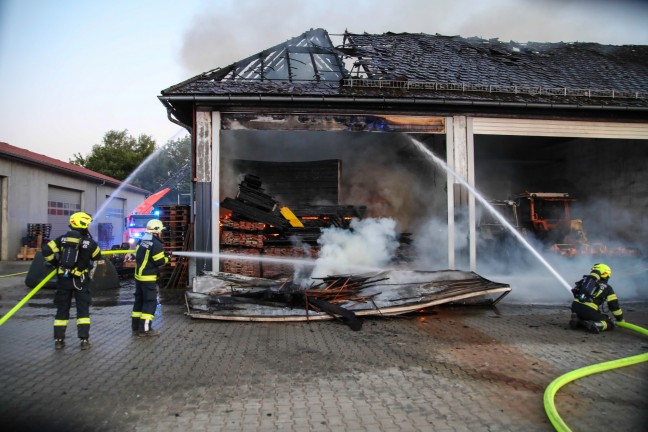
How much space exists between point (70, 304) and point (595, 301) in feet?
24.1

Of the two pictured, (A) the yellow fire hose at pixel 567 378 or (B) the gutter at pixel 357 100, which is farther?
(B) the gutter at pixel 357 100

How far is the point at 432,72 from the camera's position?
33.0ft

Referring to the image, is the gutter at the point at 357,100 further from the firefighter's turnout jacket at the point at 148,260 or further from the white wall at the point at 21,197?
the white wall at the point at 21,197

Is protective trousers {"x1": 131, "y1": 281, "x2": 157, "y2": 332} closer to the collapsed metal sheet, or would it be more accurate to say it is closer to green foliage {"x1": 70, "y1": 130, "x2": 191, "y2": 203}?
the collapsed metal sheet

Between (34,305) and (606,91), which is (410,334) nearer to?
(34,305)

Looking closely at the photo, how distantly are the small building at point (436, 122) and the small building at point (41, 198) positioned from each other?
1073cm

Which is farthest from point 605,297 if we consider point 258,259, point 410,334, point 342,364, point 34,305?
point 34,305

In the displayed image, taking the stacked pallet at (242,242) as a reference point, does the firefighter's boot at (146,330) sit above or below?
below

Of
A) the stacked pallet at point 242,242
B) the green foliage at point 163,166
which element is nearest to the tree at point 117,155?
the green foliage at point 163,166

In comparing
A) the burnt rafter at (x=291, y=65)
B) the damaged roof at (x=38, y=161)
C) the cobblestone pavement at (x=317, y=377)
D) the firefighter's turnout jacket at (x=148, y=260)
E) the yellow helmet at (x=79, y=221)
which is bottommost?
the cobblestone pavement at (x=317, y=377)

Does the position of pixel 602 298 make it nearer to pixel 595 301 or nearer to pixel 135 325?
pixel 595 301

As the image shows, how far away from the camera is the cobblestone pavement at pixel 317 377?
3.22 metres

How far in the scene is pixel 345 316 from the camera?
6.27m

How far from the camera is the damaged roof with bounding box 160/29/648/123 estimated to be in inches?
334
